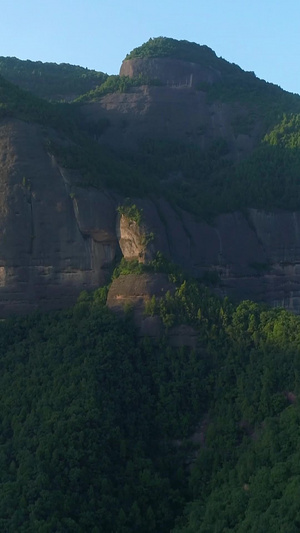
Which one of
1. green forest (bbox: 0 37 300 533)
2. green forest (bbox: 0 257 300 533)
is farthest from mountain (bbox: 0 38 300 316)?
green forest (bbox: 0 257 300 533)

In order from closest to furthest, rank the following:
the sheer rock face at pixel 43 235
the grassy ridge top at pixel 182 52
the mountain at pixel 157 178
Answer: the sheer rock face at pixel 43 235 → the mountain at pixel 157 178 → the grassy ridge top at pixel 182 52

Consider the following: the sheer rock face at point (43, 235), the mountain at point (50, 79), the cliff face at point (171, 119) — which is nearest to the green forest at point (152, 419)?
the sheer rock face at point (43, 235)

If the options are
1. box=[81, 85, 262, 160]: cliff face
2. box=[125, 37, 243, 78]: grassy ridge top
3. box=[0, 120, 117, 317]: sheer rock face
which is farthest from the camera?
box=[125, 37, 243, 78]: grassy ridge top

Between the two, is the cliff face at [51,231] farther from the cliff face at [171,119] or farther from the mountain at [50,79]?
the mountain at [50,79]

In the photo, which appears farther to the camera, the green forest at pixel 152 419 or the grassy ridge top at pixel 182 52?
the grassy ridge top at pixel 182 52

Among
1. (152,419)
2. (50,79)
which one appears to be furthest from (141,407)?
(50,79)

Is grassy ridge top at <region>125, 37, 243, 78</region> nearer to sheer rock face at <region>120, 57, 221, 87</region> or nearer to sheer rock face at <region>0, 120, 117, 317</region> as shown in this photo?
sheer rock face at <region>120, 57, 221, 87</region>

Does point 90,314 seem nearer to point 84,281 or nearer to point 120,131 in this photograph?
point 84,281

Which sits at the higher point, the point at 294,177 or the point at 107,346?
the point at 294,177

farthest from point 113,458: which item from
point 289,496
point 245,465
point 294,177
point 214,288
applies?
point 294,177

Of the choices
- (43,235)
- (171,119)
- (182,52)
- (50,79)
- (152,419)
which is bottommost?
(152,419)

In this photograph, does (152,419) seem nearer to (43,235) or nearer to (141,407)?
(141,407)
